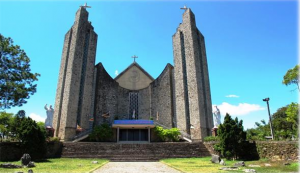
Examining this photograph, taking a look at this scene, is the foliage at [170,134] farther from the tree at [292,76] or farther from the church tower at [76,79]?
the tree at [292,76]

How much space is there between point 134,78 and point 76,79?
9679mm

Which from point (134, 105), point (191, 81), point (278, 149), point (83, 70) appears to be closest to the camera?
point (278, 149)

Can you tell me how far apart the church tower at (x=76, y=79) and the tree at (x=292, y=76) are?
2028 cm

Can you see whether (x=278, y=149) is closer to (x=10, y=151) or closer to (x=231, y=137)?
(x=231, y=137)

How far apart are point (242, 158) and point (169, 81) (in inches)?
599

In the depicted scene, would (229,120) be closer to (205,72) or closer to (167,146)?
(167,146)

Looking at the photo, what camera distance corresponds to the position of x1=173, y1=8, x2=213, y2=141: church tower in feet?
74.3

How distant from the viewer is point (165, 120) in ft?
86.2

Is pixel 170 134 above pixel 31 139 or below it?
above

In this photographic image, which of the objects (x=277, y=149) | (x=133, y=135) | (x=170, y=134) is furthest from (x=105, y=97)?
(x=277, y=149)

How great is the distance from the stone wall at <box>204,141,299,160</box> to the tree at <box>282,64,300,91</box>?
716cm

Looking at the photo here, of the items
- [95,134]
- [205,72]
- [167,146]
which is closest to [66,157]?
[95,134]

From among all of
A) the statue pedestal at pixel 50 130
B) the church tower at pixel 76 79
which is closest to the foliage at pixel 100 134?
the church tower at pixel 76 79

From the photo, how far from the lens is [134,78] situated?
103 ft
